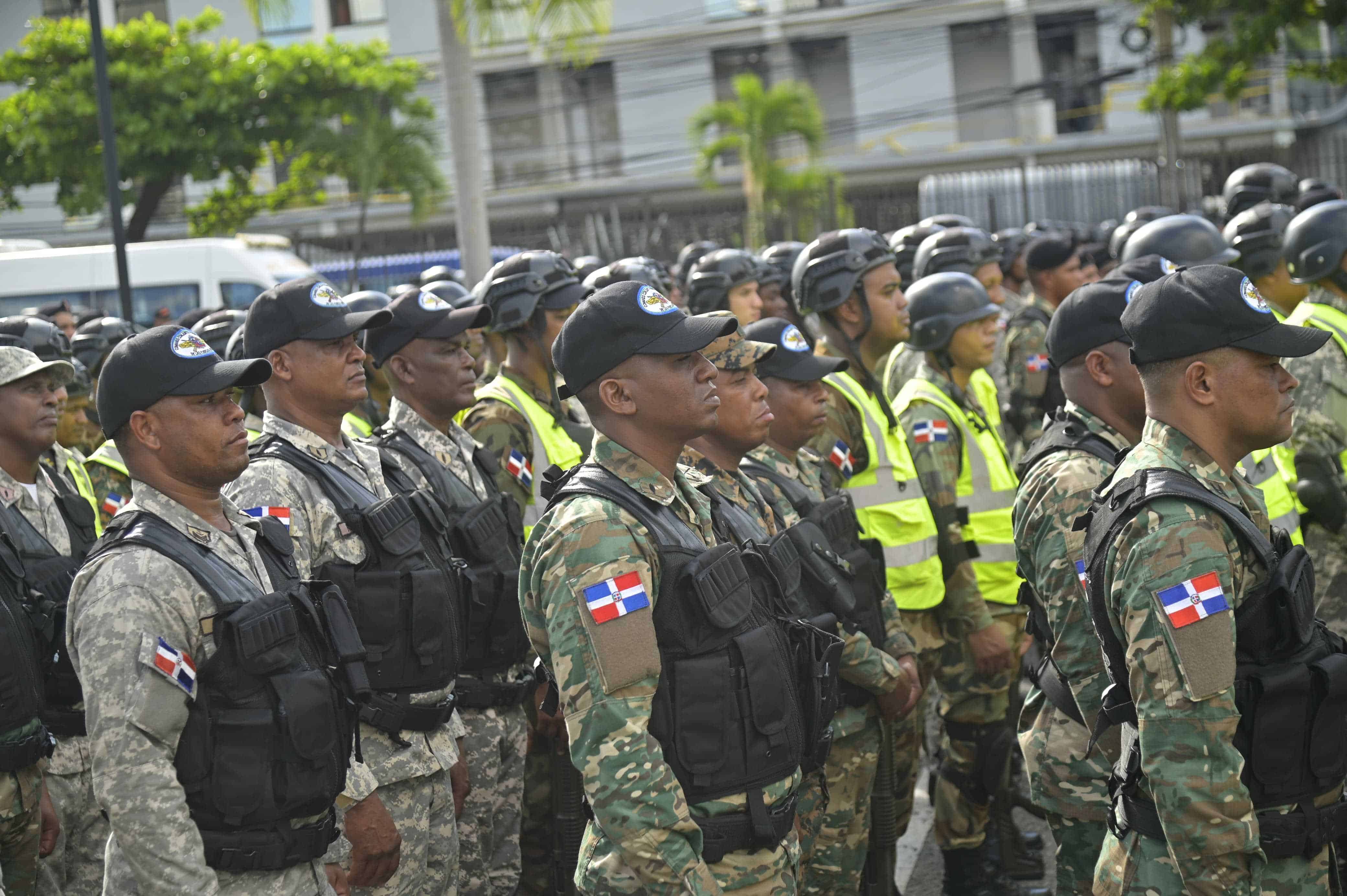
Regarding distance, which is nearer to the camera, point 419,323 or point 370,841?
point 370,841

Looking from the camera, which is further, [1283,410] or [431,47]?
[431,47]

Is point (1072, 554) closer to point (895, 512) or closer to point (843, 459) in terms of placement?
point (895, 512)

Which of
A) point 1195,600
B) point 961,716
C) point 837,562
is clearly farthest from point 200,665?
point 961,716

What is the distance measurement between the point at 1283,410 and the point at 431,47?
38410 millimetres

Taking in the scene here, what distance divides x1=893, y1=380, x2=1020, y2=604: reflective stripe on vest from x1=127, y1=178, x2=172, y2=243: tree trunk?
862 inches

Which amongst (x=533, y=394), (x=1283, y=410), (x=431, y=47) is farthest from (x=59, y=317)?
(x=431, y=47)

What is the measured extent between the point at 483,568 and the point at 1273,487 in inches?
110

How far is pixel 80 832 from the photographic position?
509cm

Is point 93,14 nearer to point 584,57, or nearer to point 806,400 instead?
point 584,57

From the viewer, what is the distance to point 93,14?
1046 centimetres

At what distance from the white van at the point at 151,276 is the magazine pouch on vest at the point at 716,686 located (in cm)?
1521

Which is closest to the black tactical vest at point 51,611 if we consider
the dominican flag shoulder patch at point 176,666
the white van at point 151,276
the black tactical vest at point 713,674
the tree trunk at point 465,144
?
the dominican flag shoulder patch at point 176,666

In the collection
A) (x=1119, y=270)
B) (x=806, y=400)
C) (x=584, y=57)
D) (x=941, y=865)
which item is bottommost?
(x=941, y=865)

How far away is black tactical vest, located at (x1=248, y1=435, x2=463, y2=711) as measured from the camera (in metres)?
4.33
